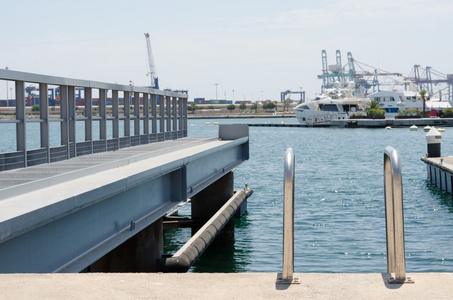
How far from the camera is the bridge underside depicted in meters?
6.63

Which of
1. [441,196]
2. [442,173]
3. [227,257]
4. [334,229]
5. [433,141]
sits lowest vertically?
[227,257]

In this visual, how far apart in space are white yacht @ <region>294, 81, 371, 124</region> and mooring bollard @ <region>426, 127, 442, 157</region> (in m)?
93.7

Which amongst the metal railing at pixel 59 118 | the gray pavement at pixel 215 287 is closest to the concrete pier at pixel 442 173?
the metal railing at pixel 59 118

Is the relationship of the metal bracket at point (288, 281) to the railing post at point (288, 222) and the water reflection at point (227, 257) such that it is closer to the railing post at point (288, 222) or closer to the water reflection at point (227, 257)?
the railing post at point (288, 222)

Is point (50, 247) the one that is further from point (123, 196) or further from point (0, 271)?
point (123, 196)

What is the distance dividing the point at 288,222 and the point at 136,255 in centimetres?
674

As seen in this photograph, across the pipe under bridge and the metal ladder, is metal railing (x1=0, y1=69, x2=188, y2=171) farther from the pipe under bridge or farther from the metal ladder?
the metal ladder

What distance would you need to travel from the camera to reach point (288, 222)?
19.2ft

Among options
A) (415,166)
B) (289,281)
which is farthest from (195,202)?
(415,166)

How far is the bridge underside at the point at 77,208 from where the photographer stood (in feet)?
21.8

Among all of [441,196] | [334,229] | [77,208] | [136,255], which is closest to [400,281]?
[77,208]

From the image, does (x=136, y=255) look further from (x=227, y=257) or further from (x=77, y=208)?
(x=227, y=257)

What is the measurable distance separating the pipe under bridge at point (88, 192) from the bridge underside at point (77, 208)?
0.01 metres

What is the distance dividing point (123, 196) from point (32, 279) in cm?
406
